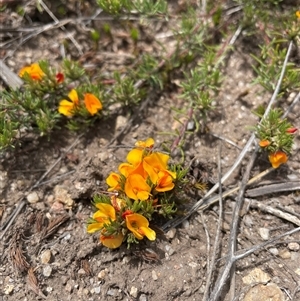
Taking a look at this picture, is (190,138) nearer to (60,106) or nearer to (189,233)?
(189,233)

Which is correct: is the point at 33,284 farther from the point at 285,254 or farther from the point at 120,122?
the point at 285,254

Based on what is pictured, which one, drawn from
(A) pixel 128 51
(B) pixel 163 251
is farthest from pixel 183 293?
(A) pixel 128 51

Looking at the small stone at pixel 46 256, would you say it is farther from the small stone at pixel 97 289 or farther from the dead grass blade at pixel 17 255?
the small stone at pixel 97 289

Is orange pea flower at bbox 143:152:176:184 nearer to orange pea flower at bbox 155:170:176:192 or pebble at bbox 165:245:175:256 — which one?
orange pea flower at bbox 155:170:176:192

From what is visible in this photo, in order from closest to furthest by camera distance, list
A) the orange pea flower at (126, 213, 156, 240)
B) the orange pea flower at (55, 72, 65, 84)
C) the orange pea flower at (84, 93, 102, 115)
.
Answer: the orange pea flower at (126, 213, 156, 240), the orange pea flower at (84, 93, 102, 115), the orange pea flower at (55, 72, 65, 84)

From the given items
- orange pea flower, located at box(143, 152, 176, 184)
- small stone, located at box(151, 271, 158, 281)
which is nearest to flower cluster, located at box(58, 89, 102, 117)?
orange pea flower, located at box(143, 152, 176, 184)

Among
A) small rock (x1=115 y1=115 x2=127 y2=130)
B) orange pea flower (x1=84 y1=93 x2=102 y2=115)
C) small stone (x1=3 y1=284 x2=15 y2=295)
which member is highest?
orange pea flower (x1=84 y1=93 x2=102 y2=115)
